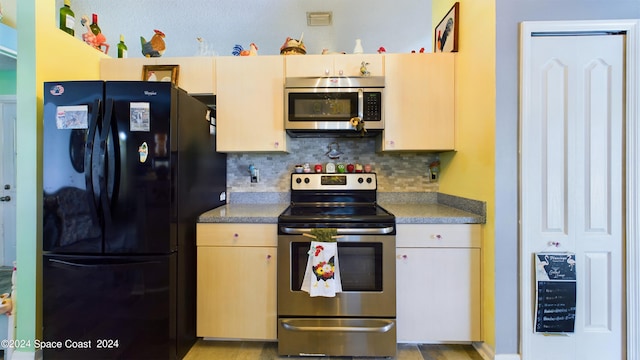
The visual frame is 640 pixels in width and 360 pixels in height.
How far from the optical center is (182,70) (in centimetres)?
201

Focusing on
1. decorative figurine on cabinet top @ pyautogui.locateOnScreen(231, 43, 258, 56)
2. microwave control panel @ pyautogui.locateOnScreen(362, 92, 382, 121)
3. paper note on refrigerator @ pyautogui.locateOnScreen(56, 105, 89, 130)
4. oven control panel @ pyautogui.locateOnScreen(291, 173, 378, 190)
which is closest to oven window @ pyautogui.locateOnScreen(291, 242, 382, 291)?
oven control panel @ pyautogui.locateOnScreen(291, 173, 378, 190)

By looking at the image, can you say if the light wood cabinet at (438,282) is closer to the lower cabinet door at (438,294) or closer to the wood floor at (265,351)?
the lower cabinet door at (438,294)

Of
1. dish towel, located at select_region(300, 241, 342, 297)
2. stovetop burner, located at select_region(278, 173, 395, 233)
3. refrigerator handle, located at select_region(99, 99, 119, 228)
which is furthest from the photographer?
stovetop burner, located at select_region(278, 173, 395, 233)

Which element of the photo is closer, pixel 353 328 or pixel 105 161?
pixel 105 161

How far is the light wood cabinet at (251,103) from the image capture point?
1992 millimetres

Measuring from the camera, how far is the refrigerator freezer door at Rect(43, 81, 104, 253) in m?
1.45

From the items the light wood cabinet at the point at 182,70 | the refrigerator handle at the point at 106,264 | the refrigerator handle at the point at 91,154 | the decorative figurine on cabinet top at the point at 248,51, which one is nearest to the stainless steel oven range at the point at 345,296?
the refrigerator handle at the point at 106,264

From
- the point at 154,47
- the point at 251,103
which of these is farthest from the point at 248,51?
the point at 154,47

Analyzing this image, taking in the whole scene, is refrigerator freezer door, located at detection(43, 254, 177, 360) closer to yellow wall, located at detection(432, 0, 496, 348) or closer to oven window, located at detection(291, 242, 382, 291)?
oven window, located at detection(291, 242, 382, 291)

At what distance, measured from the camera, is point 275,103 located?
2.00 m

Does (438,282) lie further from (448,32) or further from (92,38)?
(92,38)

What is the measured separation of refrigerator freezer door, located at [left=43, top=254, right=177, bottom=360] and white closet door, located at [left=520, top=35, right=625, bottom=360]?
6.77ft

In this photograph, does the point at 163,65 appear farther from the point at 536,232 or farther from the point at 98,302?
the point at 536,232

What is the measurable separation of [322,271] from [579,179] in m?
1.55
